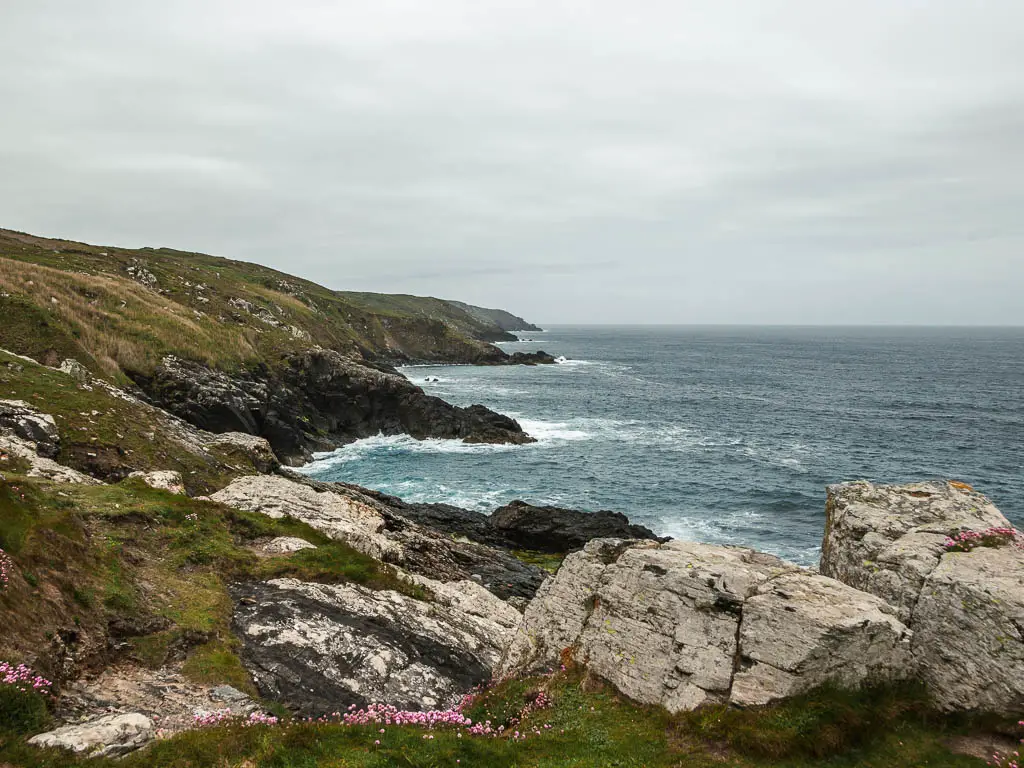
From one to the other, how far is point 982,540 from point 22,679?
20072 mm

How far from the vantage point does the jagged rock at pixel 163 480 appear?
22.3 meters

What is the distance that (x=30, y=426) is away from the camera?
75.6 feet

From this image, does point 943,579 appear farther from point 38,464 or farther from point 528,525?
point 528,525

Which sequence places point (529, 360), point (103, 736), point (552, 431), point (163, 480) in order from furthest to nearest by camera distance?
point (529, 360) → point (552, 431) → point (163, 480) → point (103, 736)

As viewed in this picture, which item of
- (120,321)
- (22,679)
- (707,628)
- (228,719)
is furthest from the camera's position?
(120,321)

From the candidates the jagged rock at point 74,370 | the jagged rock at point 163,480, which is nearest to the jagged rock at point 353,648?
the jagged rock at point 163,480

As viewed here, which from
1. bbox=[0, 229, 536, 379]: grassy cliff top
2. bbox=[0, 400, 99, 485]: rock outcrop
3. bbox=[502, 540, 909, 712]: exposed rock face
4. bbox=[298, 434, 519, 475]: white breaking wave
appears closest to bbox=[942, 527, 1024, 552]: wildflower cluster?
bbox=[502, 540, 909, 712]: exposed rock face

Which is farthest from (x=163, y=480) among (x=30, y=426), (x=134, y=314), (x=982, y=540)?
(x=134, y=314)

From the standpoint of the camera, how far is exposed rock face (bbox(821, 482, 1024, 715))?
392 inches

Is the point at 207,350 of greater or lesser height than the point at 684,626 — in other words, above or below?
above

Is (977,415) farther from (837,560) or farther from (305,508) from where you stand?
(305,508)

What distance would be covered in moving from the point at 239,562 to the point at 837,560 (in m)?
18.5

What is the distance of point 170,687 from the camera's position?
12.3 m

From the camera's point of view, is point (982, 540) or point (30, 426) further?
point (30, 426)
